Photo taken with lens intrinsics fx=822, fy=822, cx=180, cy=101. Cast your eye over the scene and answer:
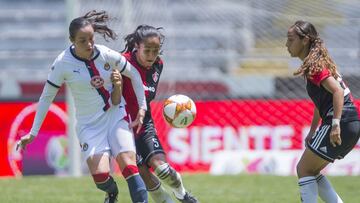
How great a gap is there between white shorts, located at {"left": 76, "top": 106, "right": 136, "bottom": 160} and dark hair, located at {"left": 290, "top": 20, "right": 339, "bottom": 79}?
5.05 feet

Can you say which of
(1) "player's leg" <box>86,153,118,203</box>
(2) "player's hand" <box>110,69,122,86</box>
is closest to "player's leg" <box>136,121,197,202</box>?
(1) "player's leg" <box>86,153,118,203</box>

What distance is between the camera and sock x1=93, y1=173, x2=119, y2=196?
6887 millimetres

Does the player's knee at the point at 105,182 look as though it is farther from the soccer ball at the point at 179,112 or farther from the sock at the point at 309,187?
the sock at the point at 309,187

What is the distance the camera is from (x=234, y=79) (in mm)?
16016

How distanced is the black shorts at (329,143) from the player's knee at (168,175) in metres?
1.32

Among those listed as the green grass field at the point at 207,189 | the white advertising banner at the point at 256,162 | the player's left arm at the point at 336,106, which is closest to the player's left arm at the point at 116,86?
the player's left arm at the point at 336,106

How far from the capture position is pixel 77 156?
46.3 ft

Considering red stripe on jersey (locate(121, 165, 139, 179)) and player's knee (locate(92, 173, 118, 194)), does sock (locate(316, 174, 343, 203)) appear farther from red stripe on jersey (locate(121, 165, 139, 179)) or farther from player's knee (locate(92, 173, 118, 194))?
player's knee (locate(92, 173, 118, 194))

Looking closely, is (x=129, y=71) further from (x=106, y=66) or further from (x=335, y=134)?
(x=335, y=134)

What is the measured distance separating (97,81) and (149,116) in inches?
37.2

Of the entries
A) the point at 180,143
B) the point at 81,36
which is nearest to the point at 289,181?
the point at 180,143

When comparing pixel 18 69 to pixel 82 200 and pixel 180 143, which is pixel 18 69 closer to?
pixel 180 143

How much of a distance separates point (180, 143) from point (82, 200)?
518 centimetres

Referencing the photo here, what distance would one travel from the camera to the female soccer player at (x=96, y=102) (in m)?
6.91
